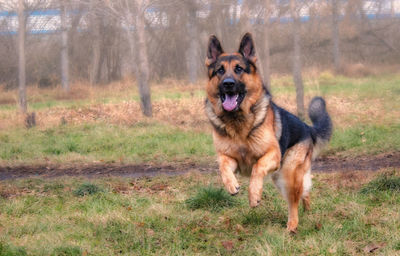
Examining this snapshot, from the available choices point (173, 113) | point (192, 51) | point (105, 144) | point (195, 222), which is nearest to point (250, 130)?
point (195, 222)

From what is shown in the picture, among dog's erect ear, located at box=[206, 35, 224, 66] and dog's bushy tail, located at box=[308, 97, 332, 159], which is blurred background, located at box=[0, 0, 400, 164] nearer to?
dog's bushy tail, located at box=[308, 97, 332, 159]

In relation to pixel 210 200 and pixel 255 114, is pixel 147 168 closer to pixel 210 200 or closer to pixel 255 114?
pixel 210 200

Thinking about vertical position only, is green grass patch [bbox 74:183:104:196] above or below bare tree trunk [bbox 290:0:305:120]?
below

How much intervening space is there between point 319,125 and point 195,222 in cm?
191

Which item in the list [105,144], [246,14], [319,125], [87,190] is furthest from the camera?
[246,14]

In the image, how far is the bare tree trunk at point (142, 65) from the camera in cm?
1555

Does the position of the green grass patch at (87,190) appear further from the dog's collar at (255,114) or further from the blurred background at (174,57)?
the blurred background at (174,57)

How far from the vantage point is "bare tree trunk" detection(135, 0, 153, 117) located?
15555 mm

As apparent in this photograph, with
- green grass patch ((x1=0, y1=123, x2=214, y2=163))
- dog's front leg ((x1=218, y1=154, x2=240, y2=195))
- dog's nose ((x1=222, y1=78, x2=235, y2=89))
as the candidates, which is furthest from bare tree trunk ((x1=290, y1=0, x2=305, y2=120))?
dog's front leg ((x1=218, y1=154, x2=240, y2=195))

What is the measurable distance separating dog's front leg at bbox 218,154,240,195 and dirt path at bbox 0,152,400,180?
12.7ft

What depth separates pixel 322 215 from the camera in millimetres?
5301

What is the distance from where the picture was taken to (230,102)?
4.98m

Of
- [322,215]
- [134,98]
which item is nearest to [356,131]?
[322,215]

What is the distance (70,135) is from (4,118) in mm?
3935
